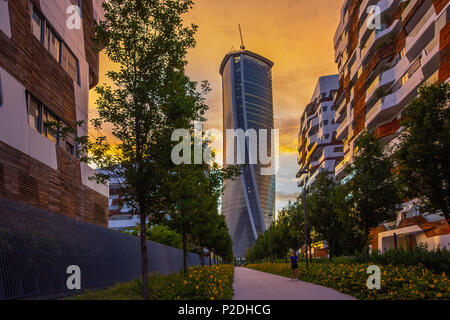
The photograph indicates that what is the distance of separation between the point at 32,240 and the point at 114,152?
3750 millimetres

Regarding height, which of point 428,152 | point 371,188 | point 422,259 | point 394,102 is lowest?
point 422,259

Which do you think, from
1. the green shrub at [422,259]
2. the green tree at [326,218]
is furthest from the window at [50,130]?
the green tree at [326,218]

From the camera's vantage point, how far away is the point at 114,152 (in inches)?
527

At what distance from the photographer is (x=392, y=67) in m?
38.2

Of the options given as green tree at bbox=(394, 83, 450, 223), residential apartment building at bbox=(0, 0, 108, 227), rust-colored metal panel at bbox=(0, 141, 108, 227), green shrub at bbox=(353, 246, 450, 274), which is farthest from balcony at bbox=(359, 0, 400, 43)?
rust-colored metal panel at bbox=(0, 141, 108, 227)

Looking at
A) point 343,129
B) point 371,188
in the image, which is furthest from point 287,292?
point 343,129

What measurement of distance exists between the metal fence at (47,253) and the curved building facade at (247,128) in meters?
152

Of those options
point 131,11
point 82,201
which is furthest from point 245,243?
point 131,11

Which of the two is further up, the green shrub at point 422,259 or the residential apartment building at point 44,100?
the residential apartment building at point 44,100

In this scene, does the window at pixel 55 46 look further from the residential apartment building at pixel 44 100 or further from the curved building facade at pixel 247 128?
the curved building facade at pixel 247 128

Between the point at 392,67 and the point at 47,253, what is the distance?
35941 mm

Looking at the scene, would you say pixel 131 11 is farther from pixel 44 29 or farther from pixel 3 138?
pixel 44 29

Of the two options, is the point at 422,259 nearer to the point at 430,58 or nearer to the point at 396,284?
the point at 396,284

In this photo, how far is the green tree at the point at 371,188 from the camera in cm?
2091
